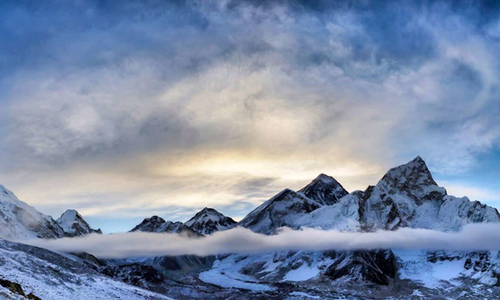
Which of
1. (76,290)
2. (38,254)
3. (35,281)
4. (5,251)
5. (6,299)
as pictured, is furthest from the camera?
(38,254)

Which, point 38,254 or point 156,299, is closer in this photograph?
point 156,299

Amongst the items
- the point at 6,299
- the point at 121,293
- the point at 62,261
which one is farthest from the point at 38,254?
the point at 6,299

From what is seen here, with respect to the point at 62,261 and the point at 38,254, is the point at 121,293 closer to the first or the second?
the point at 62,261

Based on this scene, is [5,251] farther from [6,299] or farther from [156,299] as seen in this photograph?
[6,299]

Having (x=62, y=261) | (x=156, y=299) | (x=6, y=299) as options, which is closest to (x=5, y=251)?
(x=62, y=261)

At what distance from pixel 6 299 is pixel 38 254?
365 ft

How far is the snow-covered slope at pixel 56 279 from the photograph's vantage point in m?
113

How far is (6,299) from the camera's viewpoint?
61344 millimetres

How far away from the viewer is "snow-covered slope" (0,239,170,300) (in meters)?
113

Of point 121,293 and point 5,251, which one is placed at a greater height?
point 5,251

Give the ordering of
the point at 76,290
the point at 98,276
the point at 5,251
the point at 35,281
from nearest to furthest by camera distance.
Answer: the point at 35,281 < the point at 76,290 < the point at 5,251 < the point at 98,276

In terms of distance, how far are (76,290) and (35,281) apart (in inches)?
518

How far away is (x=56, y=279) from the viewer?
5039 inches

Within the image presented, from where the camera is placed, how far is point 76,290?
127312mm
